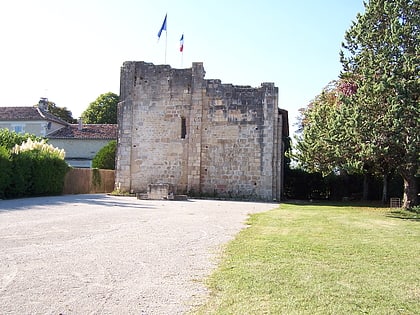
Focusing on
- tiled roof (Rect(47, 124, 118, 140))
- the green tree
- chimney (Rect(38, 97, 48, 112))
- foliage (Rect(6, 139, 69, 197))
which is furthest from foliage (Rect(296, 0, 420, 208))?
the green tree

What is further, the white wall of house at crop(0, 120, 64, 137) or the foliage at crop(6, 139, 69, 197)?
the white wall of house at crop(0, 120, 64, 137)

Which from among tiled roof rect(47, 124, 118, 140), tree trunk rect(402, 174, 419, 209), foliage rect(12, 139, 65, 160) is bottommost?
tree trunk rect(402, 174, 419, 209)

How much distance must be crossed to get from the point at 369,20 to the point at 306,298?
549 inches

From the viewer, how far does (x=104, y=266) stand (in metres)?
5.16

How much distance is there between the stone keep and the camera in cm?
2300

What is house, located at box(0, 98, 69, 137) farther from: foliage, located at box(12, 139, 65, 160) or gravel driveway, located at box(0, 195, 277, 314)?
gravel driveway, located at box(0, 195, 277, 314)

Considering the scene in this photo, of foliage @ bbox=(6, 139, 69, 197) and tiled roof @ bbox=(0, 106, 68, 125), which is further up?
tiled roof @ bbox=(0, 106, 68, 125)

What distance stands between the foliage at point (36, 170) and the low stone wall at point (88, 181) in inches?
63.0

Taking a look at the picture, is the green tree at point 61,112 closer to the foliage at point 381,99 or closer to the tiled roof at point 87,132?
the tiled roof at point 87,132

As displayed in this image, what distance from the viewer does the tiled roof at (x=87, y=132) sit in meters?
40.5

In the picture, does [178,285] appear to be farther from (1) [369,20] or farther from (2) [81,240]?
(1) [369,20]

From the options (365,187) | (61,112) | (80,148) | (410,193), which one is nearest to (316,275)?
(410,193)

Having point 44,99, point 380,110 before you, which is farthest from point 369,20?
point 44,99

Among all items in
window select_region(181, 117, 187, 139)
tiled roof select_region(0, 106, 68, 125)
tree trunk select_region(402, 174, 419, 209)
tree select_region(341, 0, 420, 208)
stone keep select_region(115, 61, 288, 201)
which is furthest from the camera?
tiled roof select_region(0, 106, 68, 125)
